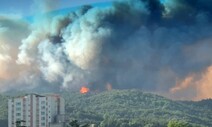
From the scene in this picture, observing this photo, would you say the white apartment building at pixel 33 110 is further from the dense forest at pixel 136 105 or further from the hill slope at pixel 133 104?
the hill slope at pixel 133 104

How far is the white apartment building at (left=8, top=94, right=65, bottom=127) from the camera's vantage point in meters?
22.5

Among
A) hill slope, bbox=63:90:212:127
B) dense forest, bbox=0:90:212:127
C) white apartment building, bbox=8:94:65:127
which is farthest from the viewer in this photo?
hill slope, bbox=63:90:212:127

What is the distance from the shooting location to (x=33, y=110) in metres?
22.8

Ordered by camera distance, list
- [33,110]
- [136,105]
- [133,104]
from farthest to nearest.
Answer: [136,105] < [133,104] < [33,110]

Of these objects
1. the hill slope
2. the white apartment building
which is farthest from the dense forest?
the white apartment building

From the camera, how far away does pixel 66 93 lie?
7875 cm

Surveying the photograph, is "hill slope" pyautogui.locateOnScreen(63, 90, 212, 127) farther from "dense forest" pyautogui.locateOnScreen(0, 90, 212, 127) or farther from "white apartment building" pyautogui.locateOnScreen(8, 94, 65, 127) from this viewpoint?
"white apartment building" pyautogui.locateOnScreen(8, 94, 65, 127)

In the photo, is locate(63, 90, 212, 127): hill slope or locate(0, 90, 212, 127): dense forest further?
locate(63, 90, 212, 127): hill slope

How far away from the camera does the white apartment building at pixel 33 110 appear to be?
22.5 metres

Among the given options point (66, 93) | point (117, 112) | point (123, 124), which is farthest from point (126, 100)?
point (123, 124)

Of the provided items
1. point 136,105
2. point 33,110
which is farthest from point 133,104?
point 33,110

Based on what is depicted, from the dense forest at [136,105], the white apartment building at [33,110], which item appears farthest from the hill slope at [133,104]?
the white apartment building at [33,110]

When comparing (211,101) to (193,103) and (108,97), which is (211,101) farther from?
(108,97)

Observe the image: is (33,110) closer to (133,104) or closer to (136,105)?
(133,104)
